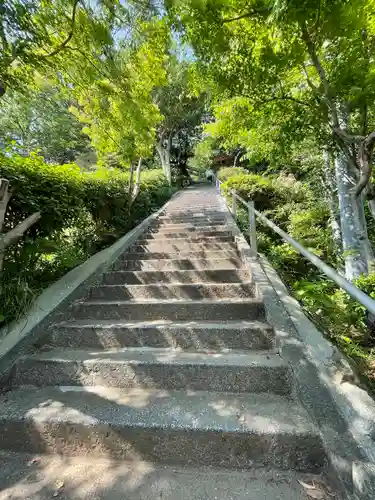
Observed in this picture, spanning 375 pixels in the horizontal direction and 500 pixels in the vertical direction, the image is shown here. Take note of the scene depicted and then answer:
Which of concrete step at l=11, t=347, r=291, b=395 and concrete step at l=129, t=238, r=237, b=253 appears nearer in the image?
concrete step at l=11, t=347, r=291, b=395

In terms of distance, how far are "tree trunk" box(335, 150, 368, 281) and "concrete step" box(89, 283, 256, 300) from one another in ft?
10.6

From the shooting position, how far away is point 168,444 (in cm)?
139

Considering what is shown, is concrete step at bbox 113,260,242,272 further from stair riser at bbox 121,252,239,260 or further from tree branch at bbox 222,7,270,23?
tree branch at bbox 222,7,270,23

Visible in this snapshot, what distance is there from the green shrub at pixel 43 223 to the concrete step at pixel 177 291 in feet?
2.30

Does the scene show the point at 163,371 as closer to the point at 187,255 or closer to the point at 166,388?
the point at 166,388

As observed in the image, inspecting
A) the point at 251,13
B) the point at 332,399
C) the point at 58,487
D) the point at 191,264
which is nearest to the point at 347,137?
the point at 251,13

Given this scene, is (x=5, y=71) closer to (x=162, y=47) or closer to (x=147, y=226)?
(x=162, y=47)

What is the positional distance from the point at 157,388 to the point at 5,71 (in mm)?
3767

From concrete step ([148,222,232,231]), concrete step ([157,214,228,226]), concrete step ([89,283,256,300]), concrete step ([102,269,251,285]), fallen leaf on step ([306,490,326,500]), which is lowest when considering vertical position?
fallen leaf on step ([306,490,326,500])

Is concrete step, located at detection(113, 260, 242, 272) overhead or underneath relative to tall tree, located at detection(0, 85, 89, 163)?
underneath

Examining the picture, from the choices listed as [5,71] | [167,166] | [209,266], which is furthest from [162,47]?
[167,166]

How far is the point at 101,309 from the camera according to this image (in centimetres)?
253

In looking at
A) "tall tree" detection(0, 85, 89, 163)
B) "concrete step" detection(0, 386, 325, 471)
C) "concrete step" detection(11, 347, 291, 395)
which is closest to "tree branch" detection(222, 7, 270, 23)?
"concrete step" detection(11, 347, 291, 395)

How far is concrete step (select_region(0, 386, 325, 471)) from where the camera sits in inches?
51.5
